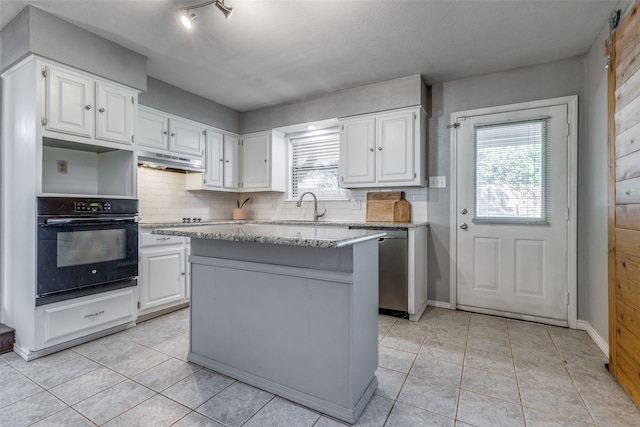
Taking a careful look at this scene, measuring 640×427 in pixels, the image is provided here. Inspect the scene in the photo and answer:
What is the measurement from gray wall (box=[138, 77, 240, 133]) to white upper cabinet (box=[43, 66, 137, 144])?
558 millimetres

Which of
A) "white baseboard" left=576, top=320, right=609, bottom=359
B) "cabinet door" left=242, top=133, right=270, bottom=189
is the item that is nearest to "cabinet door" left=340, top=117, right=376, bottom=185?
"cabinet door" left=242, top=133, right=270, bottom=189

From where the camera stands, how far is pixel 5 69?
2.39 metres

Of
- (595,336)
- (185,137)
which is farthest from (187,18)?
(595,336)

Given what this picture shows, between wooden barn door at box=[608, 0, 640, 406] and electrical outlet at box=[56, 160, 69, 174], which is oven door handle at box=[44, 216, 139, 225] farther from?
wooden barn door at box=[608, 0, 640, 406]

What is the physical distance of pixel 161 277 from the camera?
3092 millimetres

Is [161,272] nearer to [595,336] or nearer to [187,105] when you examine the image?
[187,105]

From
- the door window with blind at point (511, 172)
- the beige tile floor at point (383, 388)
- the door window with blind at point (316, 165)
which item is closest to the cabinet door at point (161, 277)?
the beige tile floor at point (383, 388)

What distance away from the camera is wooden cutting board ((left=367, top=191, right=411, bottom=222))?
3535 mm

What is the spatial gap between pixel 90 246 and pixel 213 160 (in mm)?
1910

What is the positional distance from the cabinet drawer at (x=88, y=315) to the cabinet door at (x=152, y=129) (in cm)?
152

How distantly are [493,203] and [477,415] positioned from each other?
2.14 metres

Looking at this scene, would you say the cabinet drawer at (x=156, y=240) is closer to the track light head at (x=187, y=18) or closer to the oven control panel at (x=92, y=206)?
the oven control panel at (x=92, y=206)

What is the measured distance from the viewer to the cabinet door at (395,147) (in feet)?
10.7

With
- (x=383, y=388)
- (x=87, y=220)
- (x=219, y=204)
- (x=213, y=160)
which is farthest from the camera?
(x=219, y=204)
